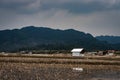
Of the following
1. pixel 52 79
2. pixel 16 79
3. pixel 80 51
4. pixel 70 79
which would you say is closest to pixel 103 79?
pixel 70 79

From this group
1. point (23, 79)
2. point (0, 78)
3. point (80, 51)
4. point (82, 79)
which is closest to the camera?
point (0, 78)

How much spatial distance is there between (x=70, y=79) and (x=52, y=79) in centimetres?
316

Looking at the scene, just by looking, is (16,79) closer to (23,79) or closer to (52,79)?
(23,79)

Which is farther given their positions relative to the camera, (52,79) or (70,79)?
(70,79)

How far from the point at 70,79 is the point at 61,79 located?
6.72 feet

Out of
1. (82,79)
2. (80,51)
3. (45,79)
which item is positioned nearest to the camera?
(45,79)

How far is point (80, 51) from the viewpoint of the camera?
14138 cm

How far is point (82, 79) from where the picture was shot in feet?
124

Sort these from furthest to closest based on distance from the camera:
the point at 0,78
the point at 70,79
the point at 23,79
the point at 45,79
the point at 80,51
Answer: the point at 80,51 < the point at 70,79 < the point at 45,79 < the point at 23,79 < the point at 0,78

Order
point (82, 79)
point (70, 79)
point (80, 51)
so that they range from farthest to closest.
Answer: point (80, 51), point (82, 79), point (70, 79)

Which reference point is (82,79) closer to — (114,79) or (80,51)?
(114,79)

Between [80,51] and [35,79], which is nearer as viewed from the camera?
[35,79]

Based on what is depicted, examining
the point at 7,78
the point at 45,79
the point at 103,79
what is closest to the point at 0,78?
the point at 7,78

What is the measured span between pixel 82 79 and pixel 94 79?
2.04m
